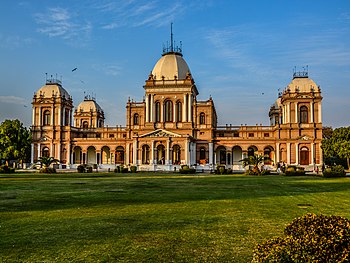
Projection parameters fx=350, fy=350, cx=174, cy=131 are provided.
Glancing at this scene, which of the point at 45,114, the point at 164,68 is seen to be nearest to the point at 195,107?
the point at 164,68

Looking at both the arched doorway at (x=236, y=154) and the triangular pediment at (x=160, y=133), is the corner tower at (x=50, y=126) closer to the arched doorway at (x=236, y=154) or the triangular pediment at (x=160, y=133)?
the triangular pediment at (x=160, y=133)

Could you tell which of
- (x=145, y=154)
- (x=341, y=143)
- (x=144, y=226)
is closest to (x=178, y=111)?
(x=145, y=154)

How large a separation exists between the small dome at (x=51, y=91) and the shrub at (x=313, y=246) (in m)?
77.6

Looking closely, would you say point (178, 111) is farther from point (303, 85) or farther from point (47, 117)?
point (47, 117)

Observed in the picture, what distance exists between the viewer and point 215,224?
36.8 feet

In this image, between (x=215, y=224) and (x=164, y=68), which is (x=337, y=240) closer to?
(x=215, y=224)

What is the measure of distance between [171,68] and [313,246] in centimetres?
6897

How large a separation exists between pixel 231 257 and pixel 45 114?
75.6 meters

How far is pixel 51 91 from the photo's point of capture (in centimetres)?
7806

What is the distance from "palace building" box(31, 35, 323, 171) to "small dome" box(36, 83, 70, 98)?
0.72 ft

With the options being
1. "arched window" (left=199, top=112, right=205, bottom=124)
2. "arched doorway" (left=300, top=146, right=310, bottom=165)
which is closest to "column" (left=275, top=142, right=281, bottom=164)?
"arched doorway" (left=300, top=146, right=310, bottom=165)

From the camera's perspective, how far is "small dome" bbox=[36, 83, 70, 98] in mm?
77625

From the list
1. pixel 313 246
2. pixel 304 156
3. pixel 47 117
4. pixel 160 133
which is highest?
pixel 47 117

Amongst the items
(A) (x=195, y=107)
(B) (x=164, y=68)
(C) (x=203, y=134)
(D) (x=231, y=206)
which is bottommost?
(D) (x=231, y=206)
